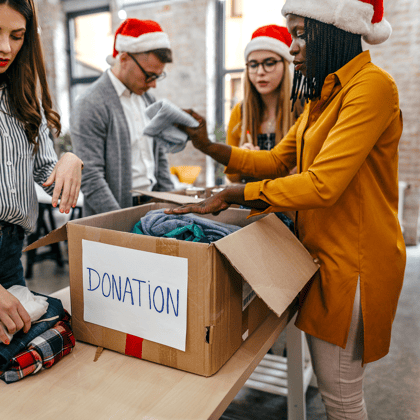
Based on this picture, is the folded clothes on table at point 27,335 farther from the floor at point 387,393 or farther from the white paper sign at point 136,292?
the floor at point 387,393

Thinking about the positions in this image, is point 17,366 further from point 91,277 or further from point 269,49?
point 269,49

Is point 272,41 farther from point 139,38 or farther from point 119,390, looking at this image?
point 119,390

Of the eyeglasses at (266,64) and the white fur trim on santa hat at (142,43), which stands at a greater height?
the white fur trim on santa hat at (142,43)

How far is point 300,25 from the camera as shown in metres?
0.86

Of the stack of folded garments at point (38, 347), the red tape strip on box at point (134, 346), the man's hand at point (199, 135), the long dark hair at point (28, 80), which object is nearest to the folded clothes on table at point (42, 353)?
the stack of folded garments at point (38, 347)

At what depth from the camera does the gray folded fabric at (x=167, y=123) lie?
43.2 inches

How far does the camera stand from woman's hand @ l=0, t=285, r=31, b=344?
643 millimetres

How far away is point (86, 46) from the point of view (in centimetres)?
579

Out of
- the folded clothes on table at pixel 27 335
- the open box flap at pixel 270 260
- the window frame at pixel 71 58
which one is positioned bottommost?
the folded clothes on table at pixel 27 335

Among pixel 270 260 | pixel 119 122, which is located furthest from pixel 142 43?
pixel 270 260

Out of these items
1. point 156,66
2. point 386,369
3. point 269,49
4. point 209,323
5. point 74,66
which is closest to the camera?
point 209,323

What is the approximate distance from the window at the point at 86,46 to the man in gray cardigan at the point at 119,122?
14.3ft

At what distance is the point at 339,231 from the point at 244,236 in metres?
0.29

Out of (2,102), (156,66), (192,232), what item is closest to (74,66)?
(156,66)
